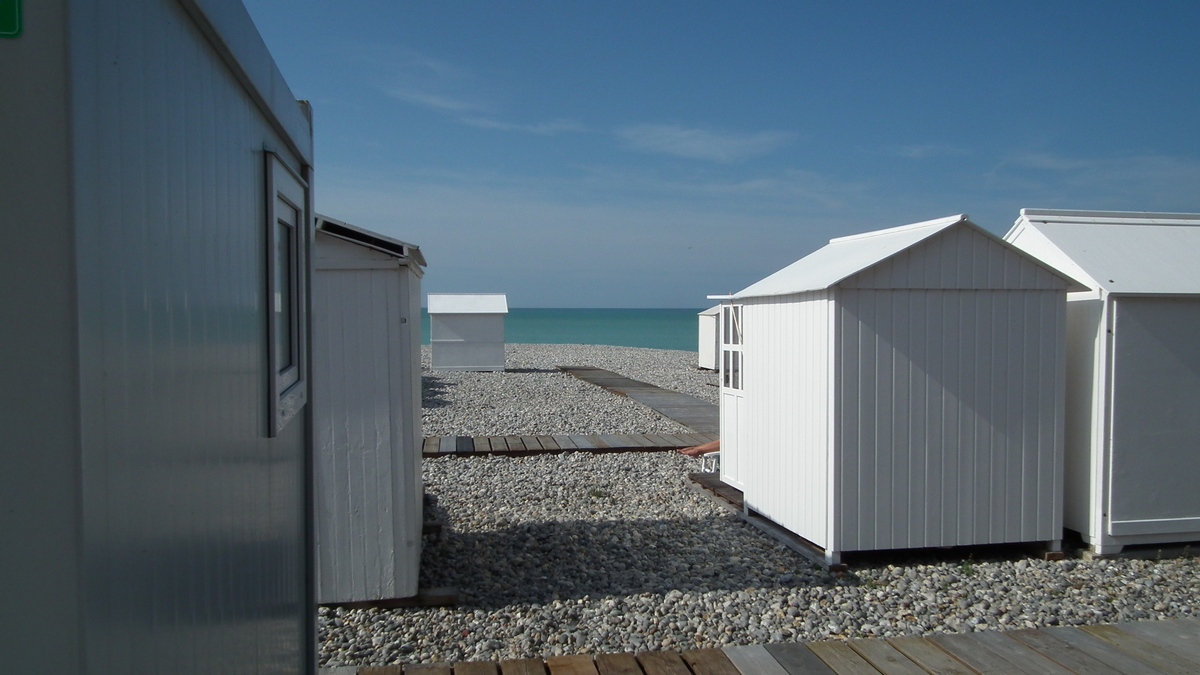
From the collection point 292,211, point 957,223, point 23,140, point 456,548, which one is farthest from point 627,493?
point 23,140

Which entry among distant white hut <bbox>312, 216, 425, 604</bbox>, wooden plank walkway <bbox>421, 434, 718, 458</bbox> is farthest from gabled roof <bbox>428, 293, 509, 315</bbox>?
distant white hut <bbox>312, 216, 425, 604</bbox>

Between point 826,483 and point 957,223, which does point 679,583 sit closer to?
point 826,483

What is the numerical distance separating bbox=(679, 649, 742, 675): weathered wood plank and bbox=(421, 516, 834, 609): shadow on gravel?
1817 mm

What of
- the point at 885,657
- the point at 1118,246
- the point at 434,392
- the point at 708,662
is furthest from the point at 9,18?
the point at 434,392

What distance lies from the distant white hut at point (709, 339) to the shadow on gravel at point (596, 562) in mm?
17609

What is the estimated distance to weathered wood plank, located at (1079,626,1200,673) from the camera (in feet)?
12.3

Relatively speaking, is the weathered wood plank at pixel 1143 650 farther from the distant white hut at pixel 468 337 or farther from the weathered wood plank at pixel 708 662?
the distant white hut at pixel 468 337

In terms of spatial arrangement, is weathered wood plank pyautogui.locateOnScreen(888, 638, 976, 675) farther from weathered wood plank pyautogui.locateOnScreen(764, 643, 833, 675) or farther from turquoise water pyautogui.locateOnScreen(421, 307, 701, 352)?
turquoise water pyautogui.locateOnScreen(421, 307, 701, 352)

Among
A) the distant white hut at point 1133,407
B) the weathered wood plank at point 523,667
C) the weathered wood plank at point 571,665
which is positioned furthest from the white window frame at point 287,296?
the distant white hut at point 1133,407

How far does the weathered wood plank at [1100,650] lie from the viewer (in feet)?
12.3

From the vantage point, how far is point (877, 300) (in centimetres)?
614

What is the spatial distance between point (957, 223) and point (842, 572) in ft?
8.60

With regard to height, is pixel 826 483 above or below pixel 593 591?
above

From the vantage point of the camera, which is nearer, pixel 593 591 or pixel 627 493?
pixel 593 591
